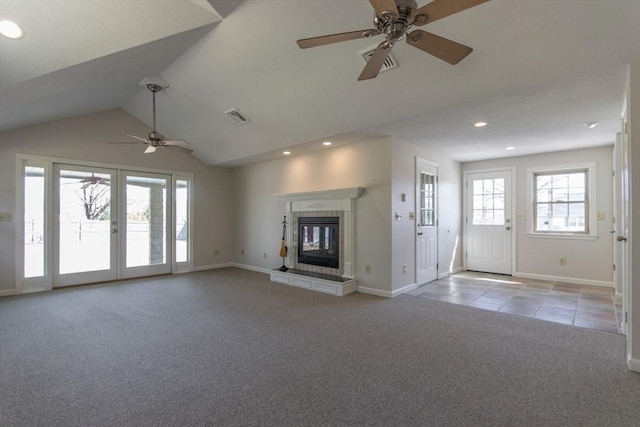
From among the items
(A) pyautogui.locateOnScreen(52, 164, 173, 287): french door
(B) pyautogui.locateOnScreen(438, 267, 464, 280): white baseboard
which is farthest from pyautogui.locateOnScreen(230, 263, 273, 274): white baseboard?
(B) pyautogui.locateOnScreen(438, 267, 464, 280): white baseboard

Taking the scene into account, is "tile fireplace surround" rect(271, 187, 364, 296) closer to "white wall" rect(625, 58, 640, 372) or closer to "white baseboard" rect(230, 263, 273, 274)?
"white baseboard" rect(230, 263, 273, 274)

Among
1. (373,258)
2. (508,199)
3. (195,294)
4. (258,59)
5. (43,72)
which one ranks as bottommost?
(195,294)

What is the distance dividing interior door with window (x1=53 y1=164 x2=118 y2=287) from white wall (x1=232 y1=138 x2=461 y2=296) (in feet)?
8.94

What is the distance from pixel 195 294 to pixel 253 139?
2.73m

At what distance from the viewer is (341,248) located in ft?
16.6

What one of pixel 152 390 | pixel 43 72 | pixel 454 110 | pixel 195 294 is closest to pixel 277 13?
pixel 454 110

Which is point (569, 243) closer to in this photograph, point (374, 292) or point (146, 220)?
point (374, 292)

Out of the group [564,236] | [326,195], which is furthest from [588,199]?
[326,195]

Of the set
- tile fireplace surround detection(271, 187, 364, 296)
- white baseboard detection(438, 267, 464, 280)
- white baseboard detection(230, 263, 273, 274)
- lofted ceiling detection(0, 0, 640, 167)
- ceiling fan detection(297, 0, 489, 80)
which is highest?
lofted ceiling detection(0, 0, 640, 167)

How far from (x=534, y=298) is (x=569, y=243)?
5.79ft

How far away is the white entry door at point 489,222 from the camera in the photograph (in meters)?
5.93

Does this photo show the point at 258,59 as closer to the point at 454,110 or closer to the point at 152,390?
the point at 454,110

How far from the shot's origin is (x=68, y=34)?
275 cm

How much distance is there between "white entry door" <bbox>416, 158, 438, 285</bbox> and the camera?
5055 millimetres
